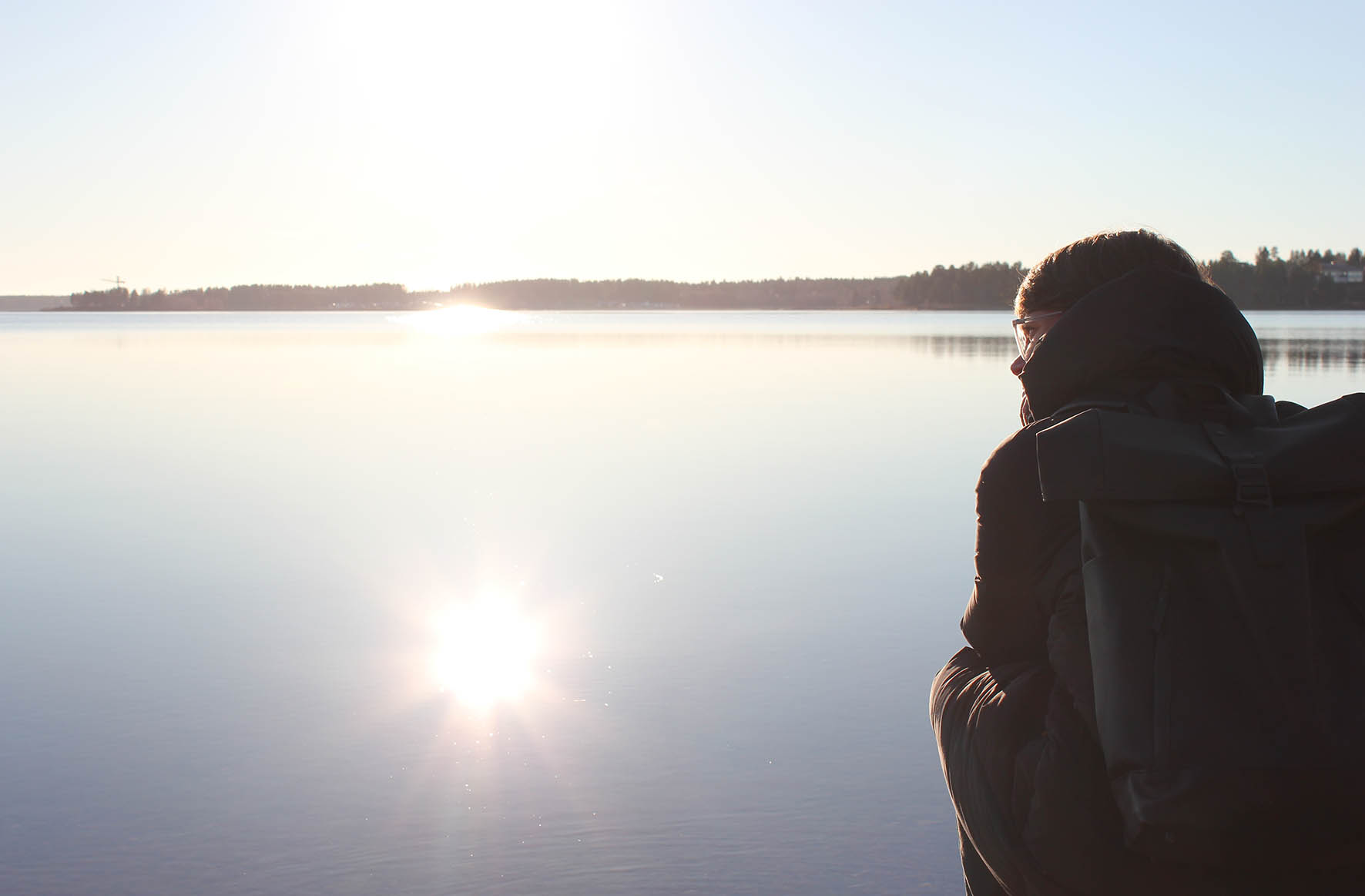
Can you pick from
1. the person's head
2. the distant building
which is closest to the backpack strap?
the person's head

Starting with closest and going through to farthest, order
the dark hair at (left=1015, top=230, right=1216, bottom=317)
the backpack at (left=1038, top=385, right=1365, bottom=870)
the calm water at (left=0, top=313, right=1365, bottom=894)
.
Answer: the backpack at (left=1038, top=385, right=1365, bottom=870)
the dark hair at (left=1015, top=230, right=1216, bottom=317)
the calm water at (left=0, top=313, right=1365, bottom=894)

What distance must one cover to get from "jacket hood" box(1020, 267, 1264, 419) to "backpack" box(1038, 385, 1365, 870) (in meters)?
0.13

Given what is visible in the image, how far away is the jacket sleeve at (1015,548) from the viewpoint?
5.73 feet

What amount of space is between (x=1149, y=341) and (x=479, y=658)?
11.3ft

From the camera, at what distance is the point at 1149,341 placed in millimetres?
1705

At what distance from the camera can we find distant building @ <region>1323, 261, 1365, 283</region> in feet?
309

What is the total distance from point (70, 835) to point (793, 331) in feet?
135

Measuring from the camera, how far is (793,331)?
4353cm

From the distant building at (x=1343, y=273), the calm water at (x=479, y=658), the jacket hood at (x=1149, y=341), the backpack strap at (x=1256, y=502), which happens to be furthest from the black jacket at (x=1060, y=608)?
the distant building at (x=1343, y=273)

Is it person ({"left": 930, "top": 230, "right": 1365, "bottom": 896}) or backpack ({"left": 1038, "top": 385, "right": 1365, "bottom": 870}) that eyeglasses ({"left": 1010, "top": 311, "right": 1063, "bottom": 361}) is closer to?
Result: person ({"left": 930, "top": 230, "right": 1365, "bottom": 896})

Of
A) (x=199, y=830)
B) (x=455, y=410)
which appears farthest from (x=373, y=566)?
(x=455, y=410)

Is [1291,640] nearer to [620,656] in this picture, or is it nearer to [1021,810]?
[1021,810]

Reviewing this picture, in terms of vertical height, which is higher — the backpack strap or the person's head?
the person's head

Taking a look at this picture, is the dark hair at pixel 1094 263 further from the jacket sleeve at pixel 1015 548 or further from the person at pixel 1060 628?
the jacket sleeve at pixel 1015 548
